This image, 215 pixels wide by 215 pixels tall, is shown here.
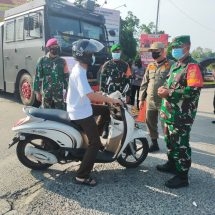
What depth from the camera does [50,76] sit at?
5.28 meters

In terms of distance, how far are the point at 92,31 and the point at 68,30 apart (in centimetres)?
91

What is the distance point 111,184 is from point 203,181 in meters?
1.22

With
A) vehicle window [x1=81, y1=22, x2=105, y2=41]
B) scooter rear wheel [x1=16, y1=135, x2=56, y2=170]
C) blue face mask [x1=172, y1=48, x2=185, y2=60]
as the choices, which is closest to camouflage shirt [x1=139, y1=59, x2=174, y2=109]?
blue face mask [x1=172, y1=48, x2=185, y2=60]

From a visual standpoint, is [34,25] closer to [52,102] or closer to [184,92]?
[52,102]

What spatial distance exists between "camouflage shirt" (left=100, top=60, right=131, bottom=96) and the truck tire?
11.0 ft

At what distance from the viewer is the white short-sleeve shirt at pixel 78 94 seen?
11.5ft

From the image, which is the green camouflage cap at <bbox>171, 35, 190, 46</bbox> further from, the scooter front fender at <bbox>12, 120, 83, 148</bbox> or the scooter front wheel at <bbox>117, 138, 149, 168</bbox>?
the scooter front fender at <bbox>12, 120, 83, 148</bbox>

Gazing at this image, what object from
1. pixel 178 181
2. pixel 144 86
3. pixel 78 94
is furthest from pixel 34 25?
pixel 178 181

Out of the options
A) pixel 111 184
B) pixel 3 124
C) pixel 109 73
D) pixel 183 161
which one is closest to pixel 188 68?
pixel 183 161

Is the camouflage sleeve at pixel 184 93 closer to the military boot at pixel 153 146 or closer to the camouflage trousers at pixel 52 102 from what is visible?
the military boot at pixel 153 146

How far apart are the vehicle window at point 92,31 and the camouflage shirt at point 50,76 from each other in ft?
10.1

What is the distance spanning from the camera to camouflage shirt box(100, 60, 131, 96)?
5484 millimetres

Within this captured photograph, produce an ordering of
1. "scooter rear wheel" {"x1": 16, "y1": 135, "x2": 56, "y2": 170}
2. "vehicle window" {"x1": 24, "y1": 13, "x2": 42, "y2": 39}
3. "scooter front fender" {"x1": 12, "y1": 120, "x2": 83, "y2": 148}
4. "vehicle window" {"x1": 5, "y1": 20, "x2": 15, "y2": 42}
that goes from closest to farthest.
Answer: "scooter front fender" {"x1": 12, "y1": 120, "x2": 83, "y2": 148}
"scooter rear wheel" {"x1": 16, "y1": 135, "x2": 56, "y2": 170}
"vehicle window" {"x1": 24, "y1": 13, "x2": 42, "y2": 39}
"vehicle window" {"x1": 5, "y1": 20, "x2": 15, "y2": 42}

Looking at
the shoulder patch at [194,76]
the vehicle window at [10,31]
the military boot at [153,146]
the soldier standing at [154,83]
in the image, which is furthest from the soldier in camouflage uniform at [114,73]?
the vehicle window at [10,31]
